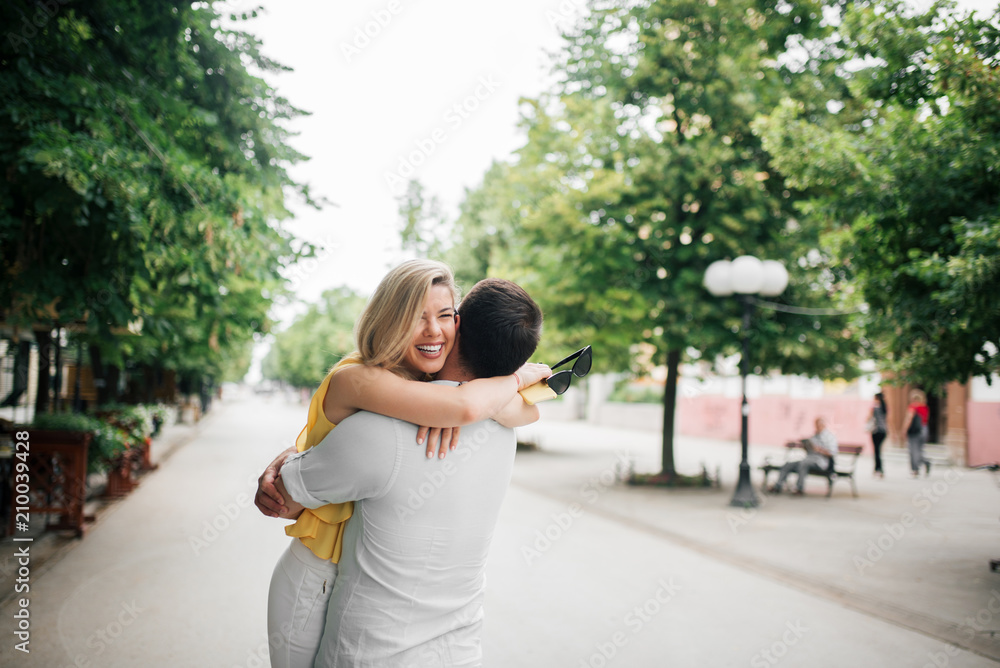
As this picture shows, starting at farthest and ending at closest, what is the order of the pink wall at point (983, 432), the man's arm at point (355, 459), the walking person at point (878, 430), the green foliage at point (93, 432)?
the pink wall at point (983, 432)
the walking person at point (878, 430)
the green foliage at point (93, 432)
the man's arm at point (355, 459)

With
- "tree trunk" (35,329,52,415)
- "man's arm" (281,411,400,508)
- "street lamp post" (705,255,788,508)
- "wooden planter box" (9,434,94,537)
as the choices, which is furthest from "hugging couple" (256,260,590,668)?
"tree trunk" (35,329,52,415)

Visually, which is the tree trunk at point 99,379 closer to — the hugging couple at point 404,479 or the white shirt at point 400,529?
the hugging couple at point 404,479

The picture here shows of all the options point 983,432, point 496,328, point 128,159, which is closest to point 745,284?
point 128,159

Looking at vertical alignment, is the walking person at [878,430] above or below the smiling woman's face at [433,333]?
below

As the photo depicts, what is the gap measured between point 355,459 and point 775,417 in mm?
26838

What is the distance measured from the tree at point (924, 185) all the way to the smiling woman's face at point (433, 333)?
508cm

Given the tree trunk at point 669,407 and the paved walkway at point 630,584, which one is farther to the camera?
the tree trunk at point 669,407

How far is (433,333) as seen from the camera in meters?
1.72

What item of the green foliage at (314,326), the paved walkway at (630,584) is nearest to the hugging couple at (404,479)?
the paved walkway at (630,584)

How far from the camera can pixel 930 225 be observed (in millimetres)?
6191

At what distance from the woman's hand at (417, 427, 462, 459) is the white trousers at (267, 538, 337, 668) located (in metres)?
0.51

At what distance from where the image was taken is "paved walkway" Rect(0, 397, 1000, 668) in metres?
4.65

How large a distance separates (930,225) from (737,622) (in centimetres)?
409

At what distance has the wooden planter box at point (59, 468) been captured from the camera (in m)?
7.16
